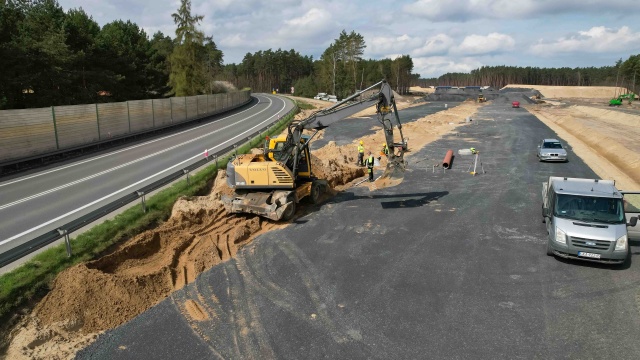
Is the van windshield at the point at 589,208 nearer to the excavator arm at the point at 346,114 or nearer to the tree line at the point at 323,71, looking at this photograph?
the excavator arm at the point at 346,114

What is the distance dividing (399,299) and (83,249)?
8778 mm

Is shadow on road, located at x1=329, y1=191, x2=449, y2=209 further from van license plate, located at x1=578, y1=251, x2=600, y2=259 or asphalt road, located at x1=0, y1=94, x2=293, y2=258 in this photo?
asphalt road, located at x1=0, y1=94, x2=293, y2=258

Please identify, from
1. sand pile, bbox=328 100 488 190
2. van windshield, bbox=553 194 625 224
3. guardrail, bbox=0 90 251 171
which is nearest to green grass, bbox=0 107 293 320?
sand pile, bbox=328 100 488 190

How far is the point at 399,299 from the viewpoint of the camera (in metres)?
9.77

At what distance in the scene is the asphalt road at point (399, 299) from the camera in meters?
8.04


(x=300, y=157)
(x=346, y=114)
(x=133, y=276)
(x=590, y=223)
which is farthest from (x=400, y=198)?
(x=133, y=276)

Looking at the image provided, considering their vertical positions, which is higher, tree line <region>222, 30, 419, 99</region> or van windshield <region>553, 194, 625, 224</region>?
tree line <region>222, 30, 419, 99</region>

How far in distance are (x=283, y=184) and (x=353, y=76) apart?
98.0m

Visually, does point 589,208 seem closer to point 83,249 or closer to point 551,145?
point 83,249

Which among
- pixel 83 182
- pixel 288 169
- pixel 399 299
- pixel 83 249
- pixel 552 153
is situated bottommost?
pixel 399 299

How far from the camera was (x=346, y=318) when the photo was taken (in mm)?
8961

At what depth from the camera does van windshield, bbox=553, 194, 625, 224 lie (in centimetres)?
1182

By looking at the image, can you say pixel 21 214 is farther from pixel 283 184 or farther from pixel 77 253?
pixel 283 184

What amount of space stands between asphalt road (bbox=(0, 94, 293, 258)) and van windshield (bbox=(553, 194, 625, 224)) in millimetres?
15993
